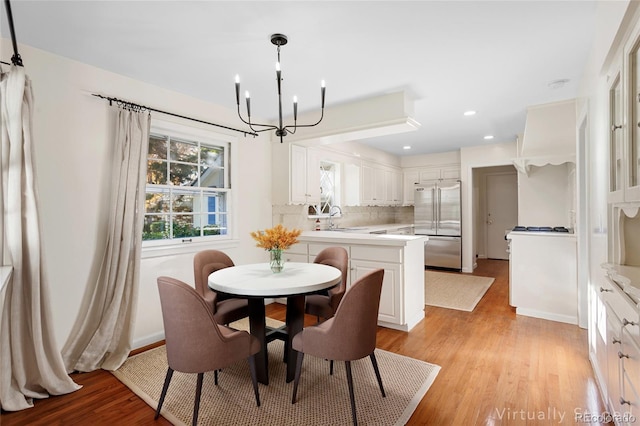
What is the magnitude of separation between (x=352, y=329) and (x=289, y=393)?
73 cm

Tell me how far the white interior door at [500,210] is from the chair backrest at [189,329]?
24.7 feet

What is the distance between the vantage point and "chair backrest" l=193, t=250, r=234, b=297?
106 inches

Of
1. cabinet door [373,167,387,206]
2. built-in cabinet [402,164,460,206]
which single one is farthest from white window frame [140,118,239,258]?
built-in cabinet [402,164,460,206]

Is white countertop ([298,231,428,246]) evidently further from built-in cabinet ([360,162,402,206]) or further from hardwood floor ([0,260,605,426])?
built-in cabinet ([360,162,402,206])

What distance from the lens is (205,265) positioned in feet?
9.09

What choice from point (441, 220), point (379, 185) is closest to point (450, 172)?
point (441, 220)

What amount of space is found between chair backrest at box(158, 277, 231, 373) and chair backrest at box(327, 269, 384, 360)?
0.68 m

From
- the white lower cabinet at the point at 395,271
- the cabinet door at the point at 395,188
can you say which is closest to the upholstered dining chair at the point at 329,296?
the white lower cabinet at the point at 395,271

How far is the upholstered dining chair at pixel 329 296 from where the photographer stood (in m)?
2.64

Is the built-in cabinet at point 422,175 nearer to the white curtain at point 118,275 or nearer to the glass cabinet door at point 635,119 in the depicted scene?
the glass cabinet door at point 635,119

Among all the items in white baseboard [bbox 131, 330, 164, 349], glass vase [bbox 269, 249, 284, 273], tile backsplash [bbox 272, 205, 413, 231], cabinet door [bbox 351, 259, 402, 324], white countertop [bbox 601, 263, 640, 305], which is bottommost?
white baseboard [bbox 131, 330, 164, 349]

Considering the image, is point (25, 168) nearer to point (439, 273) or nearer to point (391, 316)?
point (391, 316)

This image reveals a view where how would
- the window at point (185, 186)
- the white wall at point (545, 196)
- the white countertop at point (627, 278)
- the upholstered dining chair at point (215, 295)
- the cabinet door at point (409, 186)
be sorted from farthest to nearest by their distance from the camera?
the cabinet door at point (409, 186), the white wall at point (545, 196), the window at point (185, 186), the upholstered dining chair at point (215, 295), the white countertop at point (627, 278)

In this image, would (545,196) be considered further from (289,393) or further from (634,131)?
(289,393)
